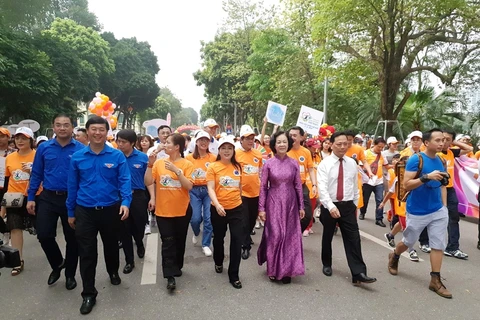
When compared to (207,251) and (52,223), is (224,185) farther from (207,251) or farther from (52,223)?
(52,223)

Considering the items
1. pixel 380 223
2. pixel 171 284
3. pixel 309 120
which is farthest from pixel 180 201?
pixel 309 120

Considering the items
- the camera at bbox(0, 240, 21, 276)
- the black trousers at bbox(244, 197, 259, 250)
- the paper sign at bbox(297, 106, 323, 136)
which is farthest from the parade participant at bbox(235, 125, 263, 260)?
the paper sign at bbox(297, 106, 323, 136)

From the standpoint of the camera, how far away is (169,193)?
13.1ft

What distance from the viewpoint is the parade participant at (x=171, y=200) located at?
3.95 meters

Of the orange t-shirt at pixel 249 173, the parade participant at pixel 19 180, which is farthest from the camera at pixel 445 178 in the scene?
the parade participant at pixel 19 180

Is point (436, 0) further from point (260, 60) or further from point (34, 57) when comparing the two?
point (34, 57)

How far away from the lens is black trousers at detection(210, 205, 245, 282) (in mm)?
4047

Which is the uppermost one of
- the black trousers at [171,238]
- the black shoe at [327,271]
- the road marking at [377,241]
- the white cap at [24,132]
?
the white cap at [24,132]

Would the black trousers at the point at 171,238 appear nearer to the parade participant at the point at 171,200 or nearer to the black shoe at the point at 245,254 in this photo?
the parade participant at the point at 171,200

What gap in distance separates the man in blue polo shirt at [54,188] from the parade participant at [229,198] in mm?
1581

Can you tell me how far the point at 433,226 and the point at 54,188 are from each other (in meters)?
4.16

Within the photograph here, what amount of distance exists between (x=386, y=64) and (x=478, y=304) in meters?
11.7

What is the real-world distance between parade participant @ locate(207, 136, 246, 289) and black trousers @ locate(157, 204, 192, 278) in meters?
0.38

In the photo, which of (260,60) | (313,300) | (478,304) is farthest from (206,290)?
(260,60)
